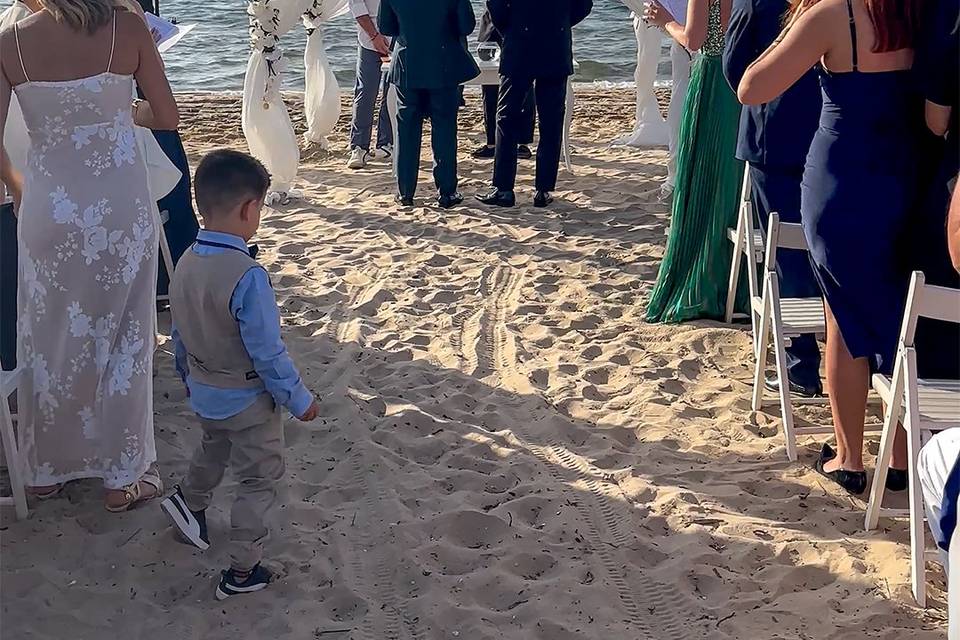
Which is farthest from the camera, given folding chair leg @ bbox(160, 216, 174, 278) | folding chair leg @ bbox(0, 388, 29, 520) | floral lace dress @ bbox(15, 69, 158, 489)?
folding chair leg @ bbox(160, 216, 174, 278)

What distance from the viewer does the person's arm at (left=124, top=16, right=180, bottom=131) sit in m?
3.28

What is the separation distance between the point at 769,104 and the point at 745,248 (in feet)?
2.80

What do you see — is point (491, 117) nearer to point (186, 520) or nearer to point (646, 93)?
point (646, 93)

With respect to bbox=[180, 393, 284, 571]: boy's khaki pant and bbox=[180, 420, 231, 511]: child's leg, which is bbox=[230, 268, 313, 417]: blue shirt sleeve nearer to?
bbox=[180, 393, 284, 571]: boy's khaki pant

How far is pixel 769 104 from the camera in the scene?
13.8 ft

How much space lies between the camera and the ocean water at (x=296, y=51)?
1301cm

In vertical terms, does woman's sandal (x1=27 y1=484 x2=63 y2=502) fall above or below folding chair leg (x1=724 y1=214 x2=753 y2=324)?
below

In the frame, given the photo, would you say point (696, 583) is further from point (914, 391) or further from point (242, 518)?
point (242, 518)

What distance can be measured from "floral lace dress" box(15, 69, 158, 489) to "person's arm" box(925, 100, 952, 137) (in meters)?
2.48

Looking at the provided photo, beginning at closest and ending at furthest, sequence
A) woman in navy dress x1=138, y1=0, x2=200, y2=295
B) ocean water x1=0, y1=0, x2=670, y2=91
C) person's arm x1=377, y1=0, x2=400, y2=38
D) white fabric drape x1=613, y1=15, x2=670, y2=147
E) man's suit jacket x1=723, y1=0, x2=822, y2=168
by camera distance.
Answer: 1. man's suit jacket x1=723, y1=0, x2=822, y2=168
2. woman in navy dress x1=138, y1=0, x2=200, y2=295
3. person's arm x1=377, y1=0, x2=400, y2=38
4. white fabric drape x1=613, y1=15, x2=670, y2=147
5. ocean water x1=0, y1=0, x2=670, y2=91

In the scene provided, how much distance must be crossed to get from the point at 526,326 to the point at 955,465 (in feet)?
10.4

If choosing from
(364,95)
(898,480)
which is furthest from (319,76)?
(898,480)

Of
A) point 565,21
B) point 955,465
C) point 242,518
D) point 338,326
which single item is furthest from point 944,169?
point 565,21

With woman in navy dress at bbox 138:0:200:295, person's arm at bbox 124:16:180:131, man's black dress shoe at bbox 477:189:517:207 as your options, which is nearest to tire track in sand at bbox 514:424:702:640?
person's arm at bbox 124:16:180:131
